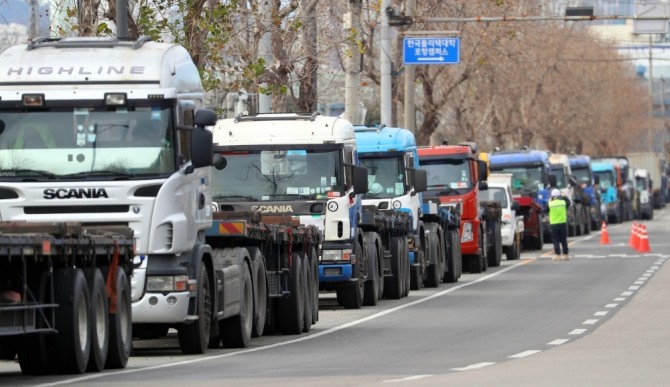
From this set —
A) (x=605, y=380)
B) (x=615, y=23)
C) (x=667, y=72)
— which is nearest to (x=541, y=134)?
(x=605, y=380)

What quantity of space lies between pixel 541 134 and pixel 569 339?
68694mm

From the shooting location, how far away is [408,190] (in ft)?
102

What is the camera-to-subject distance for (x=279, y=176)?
2486cm

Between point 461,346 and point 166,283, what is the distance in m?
3.44

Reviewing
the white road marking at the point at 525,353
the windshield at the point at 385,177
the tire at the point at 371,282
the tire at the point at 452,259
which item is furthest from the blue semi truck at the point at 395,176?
the white road marking at the point at 525,353

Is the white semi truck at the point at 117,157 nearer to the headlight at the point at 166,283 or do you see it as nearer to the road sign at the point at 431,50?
the headlight at the point at 166,283

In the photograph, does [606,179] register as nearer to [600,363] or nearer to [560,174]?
[560,174]

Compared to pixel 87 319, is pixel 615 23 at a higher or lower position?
higher

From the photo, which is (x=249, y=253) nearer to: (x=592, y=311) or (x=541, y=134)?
(x=592, y=311)

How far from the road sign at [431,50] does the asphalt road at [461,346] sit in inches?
412

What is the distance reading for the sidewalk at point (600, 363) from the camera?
14.5 meters

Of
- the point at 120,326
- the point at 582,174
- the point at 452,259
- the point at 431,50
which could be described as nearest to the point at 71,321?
the point at 120,326

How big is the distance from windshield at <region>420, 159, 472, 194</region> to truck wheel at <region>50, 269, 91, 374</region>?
76.1ft

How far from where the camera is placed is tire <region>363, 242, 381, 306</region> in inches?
1095
